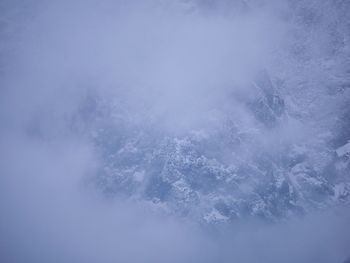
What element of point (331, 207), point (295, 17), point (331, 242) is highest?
point (295, 17)

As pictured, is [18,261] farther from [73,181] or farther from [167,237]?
[167,237]

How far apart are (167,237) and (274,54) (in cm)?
8857

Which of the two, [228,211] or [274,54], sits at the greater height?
[274,54]

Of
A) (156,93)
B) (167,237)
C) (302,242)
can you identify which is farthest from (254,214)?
(156,93)

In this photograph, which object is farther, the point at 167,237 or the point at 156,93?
the point at 156,93

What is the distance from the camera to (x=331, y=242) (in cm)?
17712

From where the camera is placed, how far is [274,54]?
193500mm

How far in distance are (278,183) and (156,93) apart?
62374mm

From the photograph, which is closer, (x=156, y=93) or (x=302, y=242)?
(x=302, y=242)

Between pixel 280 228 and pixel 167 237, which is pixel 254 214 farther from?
pixel 167 237

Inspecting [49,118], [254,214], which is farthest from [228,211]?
[49,118]

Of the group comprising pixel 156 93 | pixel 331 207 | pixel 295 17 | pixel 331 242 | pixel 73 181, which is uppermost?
pixel 295 17

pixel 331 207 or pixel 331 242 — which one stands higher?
pixel 331 207

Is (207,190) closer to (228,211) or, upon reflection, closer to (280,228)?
(228,211)
